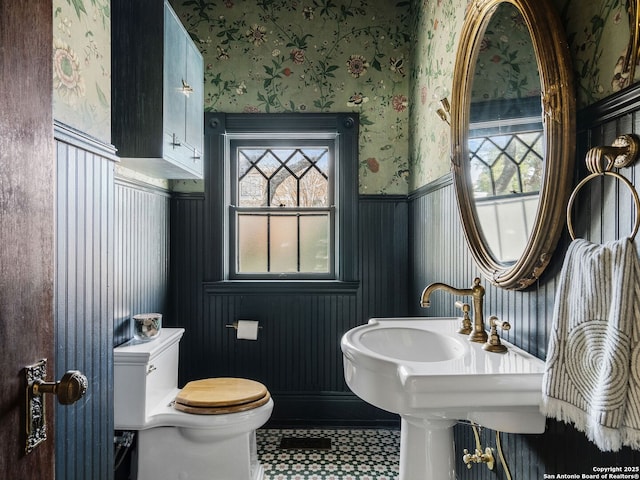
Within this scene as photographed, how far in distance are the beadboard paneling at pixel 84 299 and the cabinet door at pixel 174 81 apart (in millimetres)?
572

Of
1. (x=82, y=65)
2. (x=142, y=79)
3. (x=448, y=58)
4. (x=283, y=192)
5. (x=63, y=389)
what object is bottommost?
(x=63, y=389)

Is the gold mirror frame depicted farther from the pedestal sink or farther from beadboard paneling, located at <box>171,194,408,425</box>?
beadboard paneling, located at <box>171,194,408,425</box>

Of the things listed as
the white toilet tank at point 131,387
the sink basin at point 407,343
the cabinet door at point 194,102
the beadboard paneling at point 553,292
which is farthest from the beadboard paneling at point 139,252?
the beadboard paneling at point 553,292

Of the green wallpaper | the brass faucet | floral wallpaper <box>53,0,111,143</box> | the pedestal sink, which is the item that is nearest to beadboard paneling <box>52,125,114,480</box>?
floral wallpaper <box>53,0,111,143</box>

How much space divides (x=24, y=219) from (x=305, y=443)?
7.06 feet

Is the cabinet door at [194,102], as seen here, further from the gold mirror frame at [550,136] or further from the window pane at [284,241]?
the gold mirror frame at [550,136]

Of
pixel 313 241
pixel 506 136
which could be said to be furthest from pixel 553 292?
pixel 313 241

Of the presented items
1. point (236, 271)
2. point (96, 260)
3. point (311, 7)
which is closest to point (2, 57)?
point (96, 260)

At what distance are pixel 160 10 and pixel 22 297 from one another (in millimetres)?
1612

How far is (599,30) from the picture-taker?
0.89 m

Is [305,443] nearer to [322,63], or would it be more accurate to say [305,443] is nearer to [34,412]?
[34,412]

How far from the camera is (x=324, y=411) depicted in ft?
8.50

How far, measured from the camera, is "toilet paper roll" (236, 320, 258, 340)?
251 centimetres

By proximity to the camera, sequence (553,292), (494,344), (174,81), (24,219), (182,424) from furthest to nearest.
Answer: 1. (174,81)
2. (182,424)
3. (494,344)
4. (553,292)
5. (24,219)
